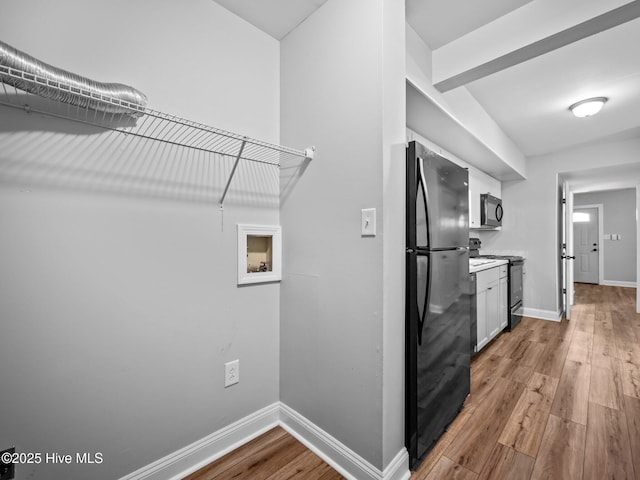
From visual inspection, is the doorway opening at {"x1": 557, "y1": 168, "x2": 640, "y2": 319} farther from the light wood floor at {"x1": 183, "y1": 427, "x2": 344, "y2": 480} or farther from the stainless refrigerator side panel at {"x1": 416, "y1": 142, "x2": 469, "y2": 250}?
the light wood floor at {"x1": 183, "y1": 427, "x2": 344, "y2": 480}

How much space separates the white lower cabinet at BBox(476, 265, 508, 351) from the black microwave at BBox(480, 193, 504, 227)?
2.38 feet

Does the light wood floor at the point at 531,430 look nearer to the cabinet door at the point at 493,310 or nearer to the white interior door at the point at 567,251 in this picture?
the cabinet door at the point at 493,310

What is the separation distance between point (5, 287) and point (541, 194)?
557 centimetres

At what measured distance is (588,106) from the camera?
264cm

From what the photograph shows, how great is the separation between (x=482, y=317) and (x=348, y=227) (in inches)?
85.9

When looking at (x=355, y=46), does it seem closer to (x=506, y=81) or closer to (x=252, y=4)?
(x=252, y=4)

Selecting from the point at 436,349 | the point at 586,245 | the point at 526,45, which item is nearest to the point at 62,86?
the point at 436,349

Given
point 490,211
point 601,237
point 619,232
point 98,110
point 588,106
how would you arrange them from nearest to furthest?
point 98,110
point 588,106
point 490,211
point 619,232
point 601,237

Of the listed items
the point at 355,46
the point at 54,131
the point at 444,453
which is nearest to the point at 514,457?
the point at 444,453

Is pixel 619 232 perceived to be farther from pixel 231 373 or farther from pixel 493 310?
pixel 231 373

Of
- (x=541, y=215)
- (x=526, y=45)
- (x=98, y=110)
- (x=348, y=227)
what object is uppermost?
(x=526, y=45)

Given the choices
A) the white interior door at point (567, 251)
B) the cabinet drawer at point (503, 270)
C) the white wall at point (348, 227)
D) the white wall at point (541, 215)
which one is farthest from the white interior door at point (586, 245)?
the white wall at point (348, 227)

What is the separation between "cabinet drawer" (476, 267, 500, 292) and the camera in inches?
107

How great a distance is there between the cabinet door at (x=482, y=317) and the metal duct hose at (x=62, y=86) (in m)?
2.97
